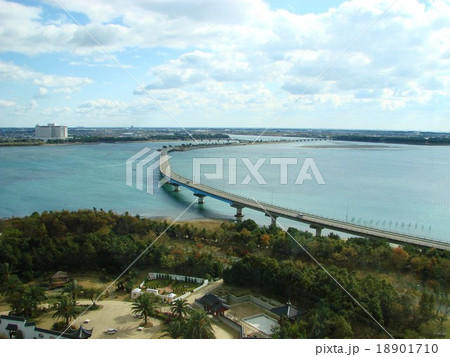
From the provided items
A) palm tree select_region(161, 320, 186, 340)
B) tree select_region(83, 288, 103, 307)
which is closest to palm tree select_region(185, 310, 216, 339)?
palm tree select_region(161, 320, 186, 340)

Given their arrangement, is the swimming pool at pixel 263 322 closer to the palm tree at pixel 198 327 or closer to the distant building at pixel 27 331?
the palm tree at pixel 198 327

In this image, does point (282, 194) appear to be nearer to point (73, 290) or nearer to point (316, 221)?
point (316, 221)

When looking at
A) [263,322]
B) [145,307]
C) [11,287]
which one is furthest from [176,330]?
[11,287]

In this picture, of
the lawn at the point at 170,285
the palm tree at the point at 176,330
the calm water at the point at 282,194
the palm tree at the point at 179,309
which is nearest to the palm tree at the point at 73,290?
the lawn at the point at 170,285

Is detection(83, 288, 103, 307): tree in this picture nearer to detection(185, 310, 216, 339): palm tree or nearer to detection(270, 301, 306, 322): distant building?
detection(185, 310, 216, 339): palm tree

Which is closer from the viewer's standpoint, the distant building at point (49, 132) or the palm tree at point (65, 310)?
the palm tree at point (65, 310)

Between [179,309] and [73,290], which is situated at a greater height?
[179,309]

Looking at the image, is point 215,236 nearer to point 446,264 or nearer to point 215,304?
point 215,304

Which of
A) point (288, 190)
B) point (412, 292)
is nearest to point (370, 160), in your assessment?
point (288, 190)
